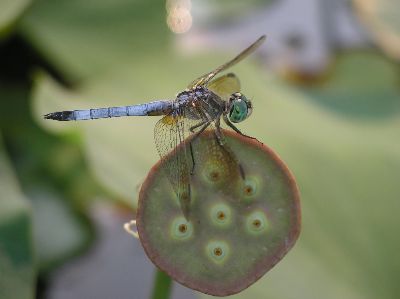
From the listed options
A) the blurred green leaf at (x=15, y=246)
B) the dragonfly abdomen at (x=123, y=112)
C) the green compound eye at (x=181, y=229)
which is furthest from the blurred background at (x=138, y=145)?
the green compound eye at (x=181, y=229)

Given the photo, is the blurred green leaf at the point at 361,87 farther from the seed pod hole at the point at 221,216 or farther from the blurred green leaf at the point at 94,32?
the seed pod hole at the point at 221,216

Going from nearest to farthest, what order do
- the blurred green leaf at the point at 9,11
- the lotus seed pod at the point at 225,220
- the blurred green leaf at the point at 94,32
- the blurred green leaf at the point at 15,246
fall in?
1. the lotus seed pod at the point at 225,220
2. the blurred green leaf at the point at 15,246
3. the blurred green leaf at the point at 9,11
4. the blurred green leaf at the point at 94,32

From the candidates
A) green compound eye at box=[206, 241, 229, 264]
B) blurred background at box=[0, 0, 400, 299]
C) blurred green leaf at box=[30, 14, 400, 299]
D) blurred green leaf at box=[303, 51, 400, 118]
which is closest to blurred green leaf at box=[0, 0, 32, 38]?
blurred background at box=[0, 0, 400, 299]

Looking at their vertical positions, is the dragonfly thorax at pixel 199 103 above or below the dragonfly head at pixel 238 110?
above

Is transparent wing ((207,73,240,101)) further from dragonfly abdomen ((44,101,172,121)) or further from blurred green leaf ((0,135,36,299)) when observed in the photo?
blurred green leaf ((0,135,36,299))

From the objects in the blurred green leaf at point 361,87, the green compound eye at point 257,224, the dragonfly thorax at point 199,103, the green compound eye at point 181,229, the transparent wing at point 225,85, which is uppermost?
the blurred green leaf at point 361,87

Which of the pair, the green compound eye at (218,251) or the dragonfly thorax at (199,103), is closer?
the green compound eye at (218,251)

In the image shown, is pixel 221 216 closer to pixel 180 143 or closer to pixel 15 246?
pixel 180 143

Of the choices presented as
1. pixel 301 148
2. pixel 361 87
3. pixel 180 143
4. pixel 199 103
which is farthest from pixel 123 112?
pixel 361 87

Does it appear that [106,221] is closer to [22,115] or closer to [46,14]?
[22,115]
